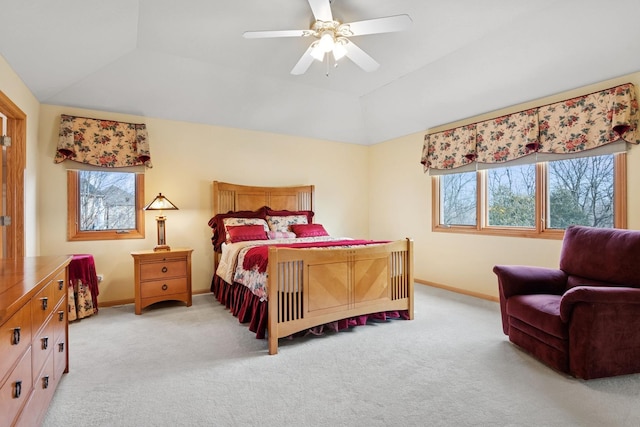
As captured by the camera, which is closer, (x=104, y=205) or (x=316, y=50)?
(x=316, y=50)

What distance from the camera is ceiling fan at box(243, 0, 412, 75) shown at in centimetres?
227

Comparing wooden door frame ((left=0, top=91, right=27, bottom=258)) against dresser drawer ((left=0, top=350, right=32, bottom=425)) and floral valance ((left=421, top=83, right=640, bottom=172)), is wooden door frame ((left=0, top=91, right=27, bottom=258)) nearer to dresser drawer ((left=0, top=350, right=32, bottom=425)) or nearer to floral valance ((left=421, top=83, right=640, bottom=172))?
dresser drawer ((left=0, top=350, right=32, bottom=425))

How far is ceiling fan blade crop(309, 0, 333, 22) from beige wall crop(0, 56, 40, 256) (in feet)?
8.67

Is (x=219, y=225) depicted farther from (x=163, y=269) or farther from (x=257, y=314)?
(x=257, y=314)

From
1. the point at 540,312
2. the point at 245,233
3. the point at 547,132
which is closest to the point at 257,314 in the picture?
the point at 245,233

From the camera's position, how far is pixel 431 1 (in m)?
2.68

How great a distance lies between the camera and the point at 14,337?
124cm

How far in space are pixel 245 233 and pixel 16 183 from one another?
230cm

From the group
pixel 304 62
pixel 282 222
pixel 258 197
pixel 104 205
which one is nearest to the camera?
pixel 304 62

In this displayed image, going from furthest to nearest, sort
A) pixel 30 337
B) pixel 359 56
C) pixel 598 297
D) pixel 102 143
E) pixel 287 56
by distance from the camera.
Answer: pixel 102 143 < pixel 287 56 < pixel 359 56 < pixel 598 297 < pixel 30 337

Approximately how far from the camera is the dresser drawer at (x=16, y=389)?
115 cm

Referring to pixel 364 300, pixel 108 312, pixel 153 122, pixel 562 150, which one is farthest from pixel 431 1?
pixel 108 312

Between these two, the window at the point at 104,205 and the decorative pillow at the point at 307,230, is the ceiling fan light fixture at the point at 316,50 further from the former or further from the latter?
the window at the point at 104,205

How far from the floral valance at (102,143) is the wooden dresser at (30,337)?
6.84ft
